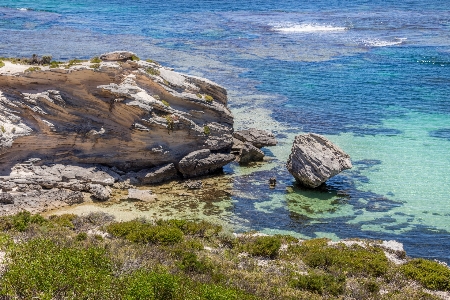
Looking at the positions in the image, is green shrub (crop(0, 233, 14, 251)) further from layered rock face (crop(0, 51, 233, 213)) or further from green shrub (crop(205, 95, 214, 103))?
green shrub (crop(205, 95, 214, 103))

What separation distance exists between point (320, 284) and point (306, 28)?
82836 mm

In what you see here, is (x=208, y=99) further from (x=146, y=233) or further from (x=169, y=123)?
(x=146, y=233)

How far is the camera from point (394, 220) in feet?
111

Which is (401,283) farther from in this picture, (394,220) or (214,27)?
(214,27)

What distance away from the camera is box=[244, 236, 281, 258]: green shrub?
27.0 meters

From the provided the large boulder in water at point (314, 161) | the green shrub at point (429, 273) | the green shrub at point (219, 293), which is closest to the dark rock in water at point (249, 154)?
the large boulder in water at point (314, 161)

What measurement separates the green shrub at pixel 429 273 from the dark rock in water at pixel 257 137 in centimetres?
2101

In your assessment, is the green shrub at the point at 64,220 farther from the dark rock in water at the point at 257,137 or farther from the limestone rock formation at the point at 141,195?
the dark rock in water at the point at 257,137

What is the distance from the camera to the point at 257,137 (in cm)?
4606

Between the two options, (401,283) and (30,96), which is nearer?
(401,283)

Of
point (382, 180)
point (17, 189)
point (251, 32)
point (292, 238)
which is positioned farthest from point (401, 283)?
point (251, 32)

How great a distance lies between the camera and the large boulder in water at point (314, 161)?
37.4m

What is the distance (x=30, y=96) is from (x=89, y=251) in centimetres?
1937

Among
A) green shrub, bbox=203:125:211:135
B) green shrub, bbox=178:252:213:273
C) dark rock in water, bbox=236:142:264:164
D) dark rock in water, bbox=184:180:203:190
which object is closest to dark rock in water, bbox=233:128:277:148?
dark rock in water, bbox=236:142:264:164
